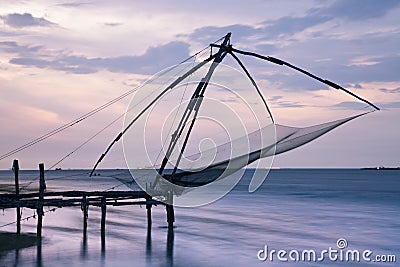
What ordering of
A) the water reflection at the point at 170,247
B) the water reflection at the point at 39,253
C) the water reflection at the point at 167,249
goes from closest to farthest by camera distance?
1. the water reflection at the point at 39,253
2. the water reflection at the point at 167,249
3. the water reflection at the point at 170,247

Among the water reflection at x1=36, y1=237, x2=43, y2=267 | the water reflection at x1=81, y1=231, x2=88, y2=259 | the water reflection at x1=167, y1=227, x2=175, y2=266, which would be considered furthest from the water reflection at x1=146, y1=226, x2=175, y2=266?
the water reflection at x1=36, y1=237, x2=43, y2=267

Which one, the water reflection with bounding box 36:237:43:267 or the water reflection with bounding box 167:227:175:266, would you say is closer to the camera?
the water reflection with bounding box 36:237:43:267

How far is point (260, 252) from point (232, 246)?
1.01 m

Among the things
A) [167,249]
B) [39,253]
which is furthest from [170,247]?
[39,253]

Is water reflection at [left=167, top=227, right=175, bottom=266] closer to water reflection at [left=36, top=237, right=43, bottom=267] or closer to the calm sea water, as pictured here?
the calm sea water

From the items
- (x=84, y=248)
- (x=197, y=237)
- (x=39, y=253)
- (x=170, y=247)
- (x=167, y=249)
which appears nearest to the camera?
(x=39, y=253)

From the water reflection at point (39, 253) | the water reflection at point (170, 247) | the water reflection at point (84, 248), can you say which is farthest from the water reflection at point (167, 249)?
the water reflection at point (39, 253)

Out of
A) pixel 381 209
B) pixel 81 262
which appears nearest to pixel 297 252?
pixel 81 262

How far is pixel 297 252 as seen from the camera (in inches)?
622

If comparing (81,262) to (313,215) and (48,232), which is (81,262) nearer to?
(48,232)

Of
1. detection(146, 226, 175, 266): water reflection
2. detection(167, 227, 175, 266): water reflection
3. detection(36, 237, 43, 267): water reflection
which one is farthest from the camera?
detection(167, 227, 175, 266): water reflection

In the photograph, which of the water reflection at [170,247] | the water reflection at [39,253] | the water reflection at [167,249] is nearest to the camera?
the water reflection at [39,253]

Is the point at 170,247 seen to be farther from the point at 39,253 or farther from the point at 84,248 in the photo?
the point at 39,253

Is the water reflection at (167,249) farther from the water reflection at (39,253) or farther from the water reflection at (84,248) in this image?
the water reflection at (39,253)
